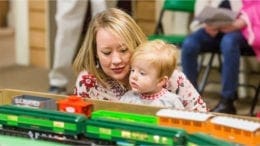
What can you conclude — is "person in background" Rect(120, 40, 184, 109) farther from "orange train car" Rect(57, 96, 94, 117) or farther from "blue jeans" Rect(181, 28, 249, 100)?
Result: "blue jeans" Rect(181, 28, 249, 100)

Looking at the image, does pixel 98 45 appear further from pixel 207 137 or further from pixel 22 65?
pixel 22 65

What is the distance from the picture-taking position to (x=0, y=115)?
1.21 metres

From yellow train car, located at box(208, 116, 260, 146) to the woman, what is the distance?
66 centimetres

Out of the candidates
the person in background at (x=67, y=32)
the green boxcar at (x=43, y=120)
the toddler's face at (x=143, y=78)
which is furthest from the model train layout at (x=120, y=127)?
the person in background at (x=67, y=32)

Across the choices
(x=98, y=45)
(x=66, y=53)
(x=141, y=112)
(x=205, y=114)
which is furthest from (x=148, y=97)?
(x=66, y=53)

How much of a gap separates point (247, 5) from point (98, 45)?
5.98ft

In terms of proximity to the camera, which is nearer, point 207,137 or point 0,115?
point 207,137

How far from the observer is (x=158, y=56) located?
1672 millimetres

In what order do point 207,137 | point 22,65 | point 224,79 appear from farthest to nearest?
point 22,65
point 224,79
point 207,137

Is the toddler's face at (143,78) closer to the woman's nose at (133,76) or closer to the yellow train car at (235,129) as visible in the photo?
the woman's nose at (133,76)

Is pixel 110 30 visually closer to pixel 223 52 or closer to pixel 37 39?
pixel 223 52

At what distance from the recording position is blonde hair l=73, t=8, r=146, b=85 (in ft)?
5.77

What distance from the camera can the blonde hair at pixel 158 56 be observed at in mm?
1658

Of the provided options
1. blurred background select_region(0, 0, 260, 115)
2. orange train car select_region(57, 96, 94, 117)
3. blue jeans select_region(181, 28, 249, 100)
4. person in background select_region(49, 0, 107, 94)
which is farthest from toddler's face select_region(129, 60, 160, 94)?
blurred background select_region(0, 0, 260, 115)
